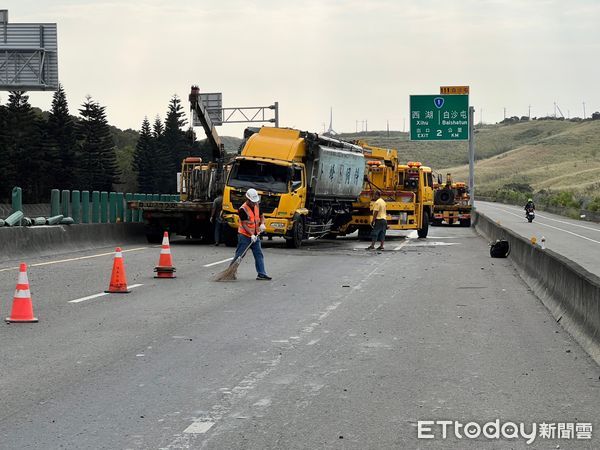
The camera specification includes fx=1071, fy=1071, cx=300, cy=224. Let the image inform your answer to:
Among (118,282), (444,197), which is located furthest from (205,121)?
(118,282)

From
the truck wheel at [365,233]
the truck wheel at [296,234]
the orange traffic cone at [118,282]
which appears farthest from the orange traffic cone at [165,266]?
the truck wheel at [365,233]

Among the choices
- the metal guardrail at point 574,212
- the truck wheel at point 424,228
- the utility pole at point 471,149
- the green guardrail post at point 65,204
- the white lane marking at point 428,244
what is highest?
the utility pole at point 471,149

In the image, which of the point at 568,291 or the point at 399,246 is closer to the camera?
the point at 568,291

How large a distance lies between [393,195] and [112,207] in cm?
1052

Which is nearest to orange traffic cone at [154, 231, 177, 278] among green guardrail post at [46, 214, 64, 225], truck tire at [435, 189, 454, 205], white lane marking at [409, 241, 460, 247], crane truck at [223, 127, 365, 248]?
green guardrail post at [46, 214, 64, 225]

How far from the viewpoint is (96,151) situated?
115938 mm

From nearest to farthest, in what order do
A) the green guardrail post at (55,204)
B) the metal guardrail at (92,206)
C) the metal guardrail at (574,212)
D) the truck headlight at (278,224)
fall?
the green guardrail post at (55,204)
the metal guardrail at (92,206)
the truck headlight at (278,224)
the metal guardrail at (574,212)

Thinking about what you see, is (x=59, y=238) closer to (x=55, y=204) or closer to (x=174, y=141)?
(x=55, y=204)

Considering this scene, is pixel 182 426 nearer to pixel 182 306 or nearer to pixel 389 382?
pixel 389 382

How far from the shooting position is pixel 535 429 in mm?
7285

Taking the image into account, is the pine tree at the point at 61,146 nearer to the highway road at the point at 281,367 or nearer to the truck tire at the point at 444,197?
the truck tire at the point at 444,197

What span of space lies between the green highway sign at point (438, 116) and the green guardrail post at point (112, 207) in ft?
90.7

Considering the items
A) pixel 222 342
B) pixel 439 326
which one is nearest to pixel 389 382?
pixel 222 342

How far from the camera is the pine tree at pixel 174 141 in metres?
129
